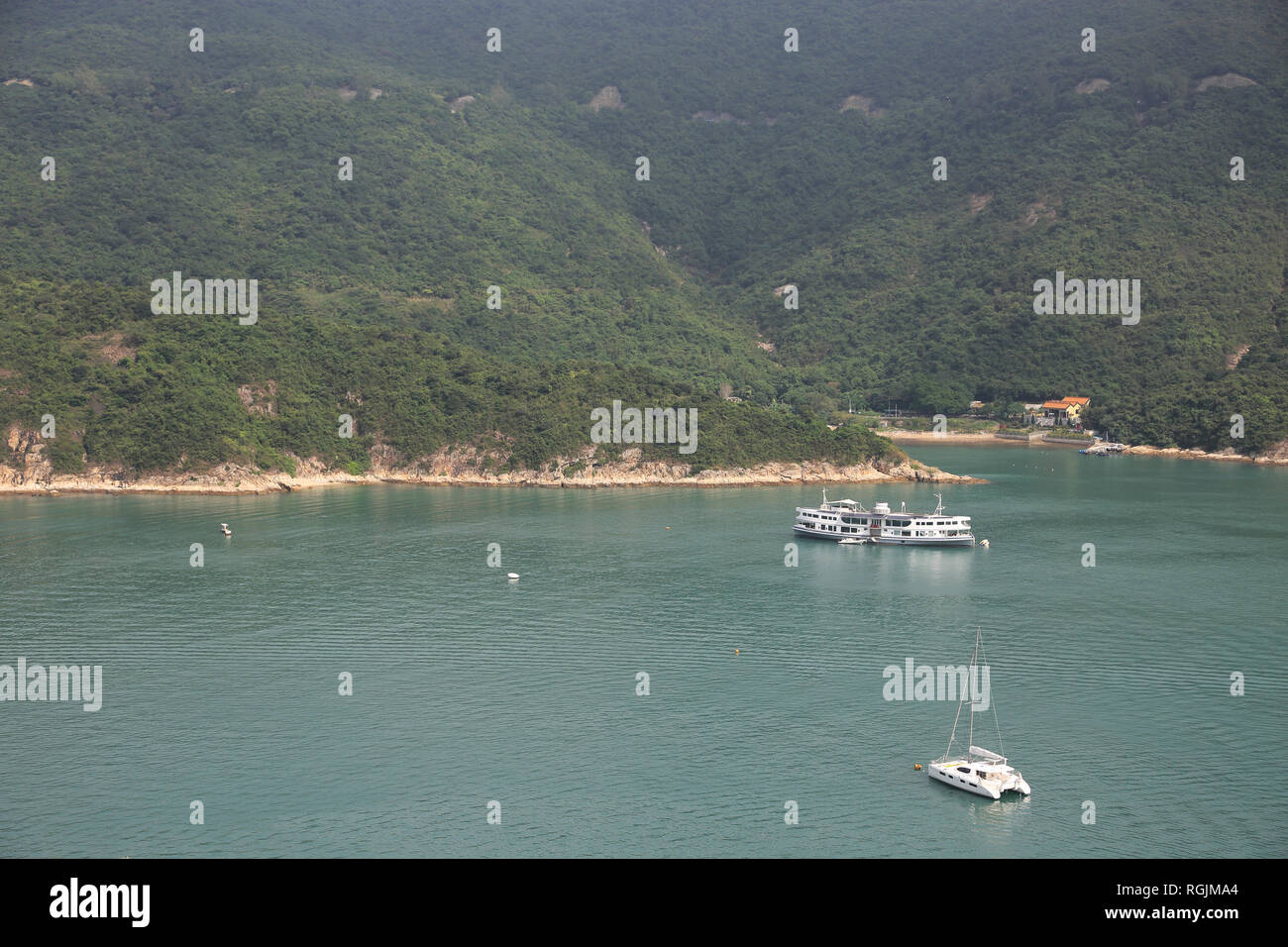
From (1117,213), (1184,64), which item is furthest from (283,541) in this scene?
(1184,64)

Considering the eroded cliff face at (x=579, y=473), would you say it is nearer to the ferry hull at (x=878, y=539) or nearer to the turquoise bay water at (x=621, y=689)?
the turquoise bay water at (x=621, y=689)

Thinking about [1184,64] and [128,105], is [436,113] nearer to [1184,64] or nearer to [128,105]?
[128,105]

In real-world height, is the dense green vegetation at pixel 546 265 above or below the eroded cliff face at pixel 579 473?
above

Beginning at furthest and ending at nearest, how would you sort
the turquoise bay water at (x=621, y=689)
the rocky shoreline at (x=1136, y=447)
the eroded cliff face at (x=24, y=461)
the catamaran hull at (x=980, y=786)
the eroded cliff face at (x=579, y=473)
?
the rocky shoreline at (x=1136, y=447) → the eroded cliff face at (x=579, y=473) → the eroded cliff face at (x=24, y=461) → the catamaran hull at (x=980, y=786) → the turquoise bay water at (x=621, y=689)

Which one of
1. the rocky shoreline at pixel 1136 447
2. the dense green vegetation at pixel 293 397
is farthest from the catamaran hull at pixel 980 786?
the rocky shoreline at pixel 1136 447

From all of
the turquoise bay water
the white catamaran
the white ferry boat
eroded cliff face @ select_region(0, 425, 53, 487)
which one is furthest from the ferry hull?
eroded cliff face @ select_region(0, 425, 53, 487)
